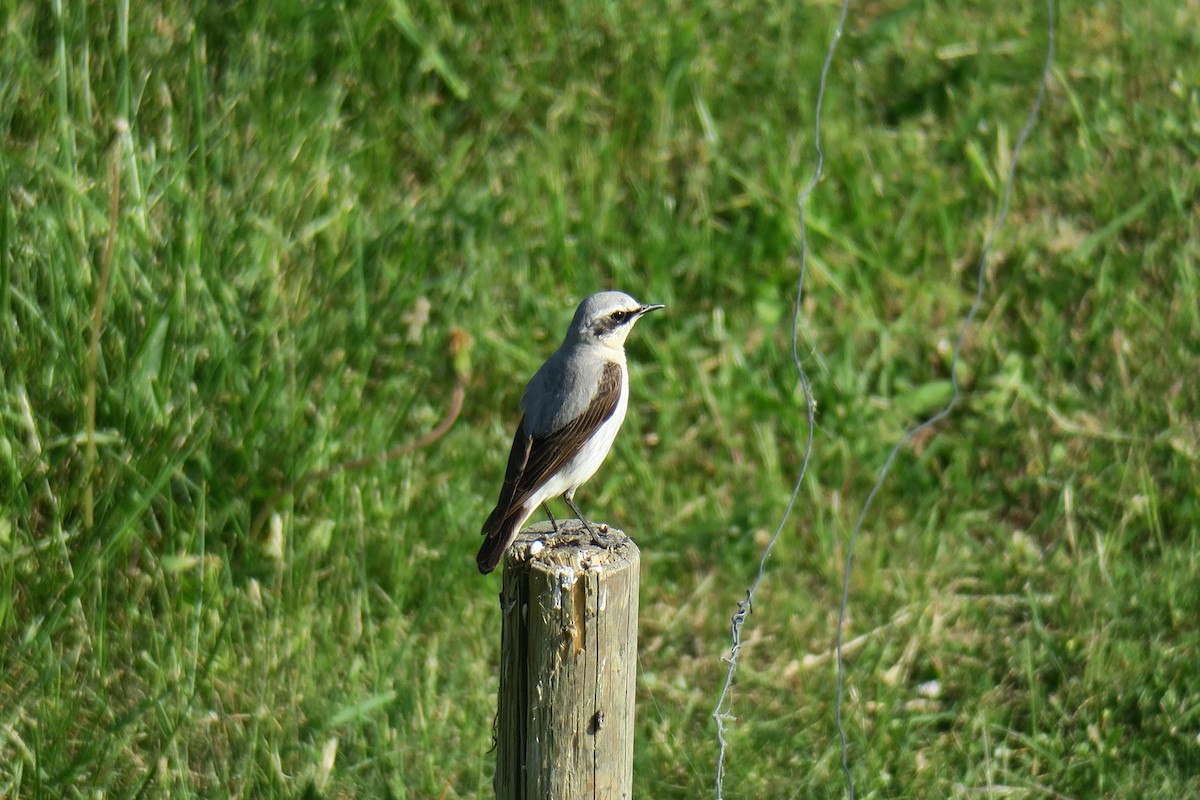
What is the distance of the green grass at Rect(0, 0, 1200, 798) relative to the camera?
14.8 feet

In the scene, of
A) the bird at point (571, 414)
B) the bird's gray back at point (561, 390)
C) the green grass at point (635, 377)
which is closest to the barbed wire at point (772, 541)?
the green grass at point (635, 377)

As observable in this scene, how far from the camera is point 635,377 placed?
617 centimetres

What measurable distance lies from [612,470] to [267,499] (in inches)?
64.0

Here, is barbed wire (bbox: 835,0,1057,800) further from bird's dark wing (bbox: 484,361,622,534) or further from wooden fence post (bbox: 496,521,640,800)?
wooden fence post (bbox: 496,521,640,800)

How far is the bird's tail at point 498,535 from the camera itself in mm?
3484

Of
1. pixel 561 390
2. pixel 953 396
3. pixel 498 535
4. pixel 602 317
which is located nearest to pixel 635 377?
pixel 953 396

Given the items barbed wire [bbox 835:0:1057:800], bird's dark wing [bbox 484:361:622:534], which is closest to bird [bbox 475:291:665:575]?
bird's dark wing [bbox 484:361:622:534]

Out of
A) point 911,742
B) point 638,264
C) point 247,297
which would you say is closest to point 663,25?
point 638,264

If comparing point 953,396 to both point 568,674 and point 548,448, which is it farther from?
point 568,674

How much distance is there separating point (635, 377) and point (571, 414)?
2.30 meters

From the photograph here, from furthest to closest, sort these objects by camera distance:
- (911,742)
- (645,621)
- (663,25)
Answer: (663,25), (645,621), (911,742)

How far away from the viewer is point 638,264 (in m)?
6.49

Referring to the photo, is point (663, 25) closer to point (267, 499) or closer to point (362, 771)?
point (267, 499)

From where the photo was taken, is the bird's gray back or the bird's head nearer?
the bird's gray back
